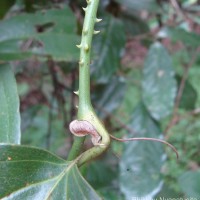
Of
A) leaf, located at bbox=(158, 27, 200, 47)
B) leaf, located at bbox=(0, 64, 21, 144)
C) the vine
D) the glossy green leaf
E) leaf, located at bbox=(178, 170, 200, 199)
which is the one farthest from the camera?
leaf, located at bbox=(158, 27, 200, 47)

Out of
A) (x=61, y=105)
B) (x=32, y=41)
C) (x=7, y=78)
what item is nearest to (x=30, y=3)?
(x=32, y=41)

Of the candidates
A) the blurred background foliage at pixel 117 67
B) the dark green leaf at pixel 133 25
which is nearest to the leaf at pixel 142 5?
the blurred background foliage at pixel 117 67

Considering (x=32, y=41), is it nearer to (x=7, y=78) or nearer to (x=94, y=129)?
(x=7, y=78)

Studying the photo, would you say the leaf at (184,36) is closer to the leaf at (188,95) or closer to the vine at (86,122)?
the leaf at (188,95)

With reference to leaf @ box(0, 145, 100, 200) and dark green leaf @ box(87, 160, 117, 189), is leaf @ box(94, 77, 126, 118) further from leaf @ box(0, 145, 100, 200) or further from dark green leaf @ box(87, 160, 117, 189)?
leaf @ box(0, 145, 100, 200)

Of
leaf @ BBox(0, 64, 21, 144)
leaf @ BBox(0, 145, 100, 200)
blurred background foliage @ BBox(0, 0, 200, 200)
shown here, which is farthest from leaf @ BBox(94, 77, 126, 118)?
leaf @ BBox(0, 145, 100, 200)

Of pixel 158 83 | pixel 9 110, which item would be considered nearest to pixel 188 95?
pixel 158 83
